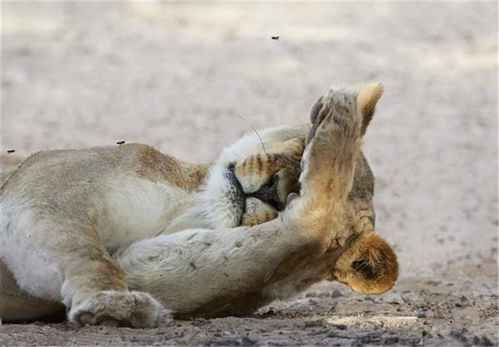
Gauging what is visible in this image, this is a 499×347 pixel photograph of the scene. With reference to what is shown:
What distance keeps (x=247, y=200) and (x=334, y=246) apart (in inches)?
14.3

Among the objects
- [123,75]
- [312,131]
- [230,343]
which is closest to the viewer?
[230,343]

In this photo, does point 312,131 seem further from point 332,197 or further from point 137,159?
point 137,159

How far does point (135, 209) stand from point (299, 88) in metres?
7.44

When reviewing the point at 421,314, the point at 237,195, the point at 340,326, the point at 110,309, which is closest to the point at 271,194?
the point at 237,195

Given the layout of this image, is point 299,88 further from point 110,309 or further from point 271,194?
point 110,309

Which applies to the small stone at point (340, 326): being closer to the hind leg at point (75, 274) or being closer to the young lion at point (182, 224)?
the young lion at point (182, 224)

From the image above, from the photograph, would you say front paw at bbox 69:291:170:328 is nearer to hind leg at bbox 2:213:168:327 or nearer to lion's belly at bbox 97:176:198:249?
hind leg at bbox 2:213:168:327

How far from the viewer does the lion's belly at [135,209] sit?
14.4ft

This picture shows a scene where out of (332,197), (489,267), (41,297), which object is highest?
(332,197)

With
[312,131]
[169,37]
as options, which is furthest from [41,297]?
[169,37]

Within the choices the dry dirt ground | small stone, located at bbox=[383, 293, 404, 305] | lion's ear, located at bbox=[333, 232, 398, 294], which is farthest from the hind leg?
the dry dirt ground

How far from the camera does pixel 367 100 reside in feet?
14.2

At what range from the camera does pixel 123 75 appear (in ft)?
39.0

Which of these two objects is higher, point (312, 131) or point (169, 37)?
point (312, 131)
